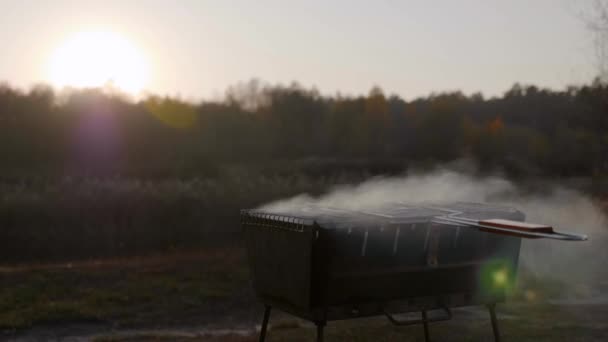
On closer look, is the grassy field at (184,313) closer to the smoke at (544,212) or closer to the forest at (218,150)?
the smoke at (544,212)

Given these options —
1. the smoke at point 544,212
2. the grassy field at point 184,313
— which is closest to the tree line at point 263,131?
the smoke at point 544,212

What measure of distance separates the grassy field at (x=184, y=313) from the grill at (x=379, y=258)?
2.12 metres

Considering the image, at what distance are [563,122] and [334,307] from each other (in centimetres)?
1656

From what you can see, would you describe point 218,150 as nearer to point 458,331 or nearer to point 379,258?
point 458,331

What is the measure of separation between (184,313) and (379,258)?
519 centimetres

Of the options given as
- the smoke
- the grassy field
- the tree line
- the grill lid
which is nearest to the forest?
the tree line

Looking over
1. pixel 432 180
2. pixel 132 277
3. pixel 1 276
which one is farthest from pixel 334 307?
pixel 1 276

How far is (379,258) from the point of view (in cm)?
487

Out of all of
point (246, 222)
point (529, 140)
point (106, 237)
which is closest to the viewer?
point (246, 222)

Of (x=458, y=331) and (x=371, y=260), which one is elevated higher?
(x=371, y=260)

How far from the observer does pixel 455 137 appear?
28.8m

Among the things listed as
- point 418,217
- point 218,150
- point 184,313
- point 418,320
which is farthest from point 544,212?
point 218,150

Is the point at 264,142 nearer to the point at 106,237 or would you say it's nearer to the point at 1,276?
the point at 106,237

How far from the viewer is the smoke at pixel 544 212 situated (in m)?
8.52
